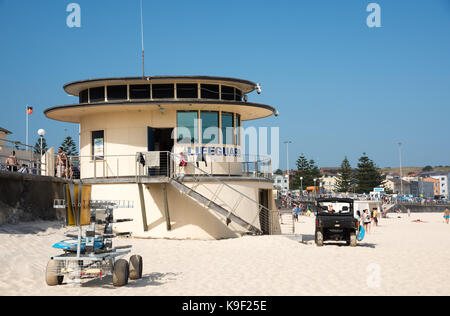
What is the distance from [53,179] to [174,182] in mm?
4700

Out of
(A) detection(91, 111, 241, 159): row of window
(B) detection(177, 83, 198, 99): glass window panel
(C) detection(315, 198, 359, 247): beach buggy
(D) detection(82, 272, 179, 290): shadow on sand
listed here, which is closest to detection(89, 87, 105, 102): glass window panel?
(A) detection(91, 111, 241, 159): row of window

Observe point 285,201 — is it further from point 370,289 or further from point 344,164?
point 370,289

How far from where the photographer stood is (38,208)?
19797 millimetres

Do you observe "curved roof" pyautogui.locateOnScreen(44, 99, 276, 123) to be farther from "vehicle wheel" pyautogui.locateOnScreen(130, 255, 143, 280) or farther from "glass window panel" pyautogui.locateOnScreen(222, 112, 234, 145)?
"vehicle wheel" pyautogui.locateOnScreen(130, 255, 143, 280)

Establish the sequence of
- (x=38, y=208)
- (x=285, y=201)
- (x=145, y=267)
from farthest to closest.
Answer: (x=285, y=201), (x=38, y=208), (x=145, y=267)

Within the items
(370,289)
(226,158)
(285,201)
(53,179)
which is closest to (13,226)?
(53,179)

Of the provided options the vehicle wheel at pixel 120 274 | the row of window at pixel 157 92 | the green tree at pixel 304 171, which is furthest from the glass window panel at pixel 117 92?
the green tree at pixel 304 171

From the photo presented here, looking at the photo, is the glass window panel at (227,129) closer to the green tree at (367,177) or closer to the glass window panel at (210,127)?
the glass window panel at (210,127)

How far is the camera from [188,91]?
2345 centimetres

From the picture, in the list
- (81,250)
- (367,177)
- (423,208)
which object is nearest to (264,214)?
(81,250)

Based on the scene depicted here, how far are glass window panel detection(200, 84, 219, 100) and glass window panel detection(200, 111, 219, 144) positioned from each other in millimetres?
763

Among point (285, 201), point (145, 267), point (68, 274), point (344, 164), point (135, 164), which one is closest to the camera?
point (68, 274)
